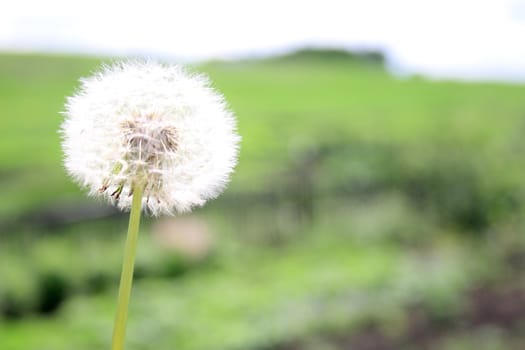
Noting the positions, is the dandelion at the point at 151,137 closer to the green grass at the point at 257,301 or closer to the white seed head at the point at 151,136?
the white seed head at the point at 151,136

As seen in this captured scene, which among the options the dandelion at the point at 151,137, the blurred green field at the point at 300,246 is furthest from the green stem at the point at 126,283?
the blurred green field at the point at 300,246

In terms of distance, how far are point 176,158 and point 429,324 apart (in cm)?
523

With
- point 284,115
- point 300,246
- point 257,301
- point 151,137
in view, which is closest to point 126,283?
point 151,137

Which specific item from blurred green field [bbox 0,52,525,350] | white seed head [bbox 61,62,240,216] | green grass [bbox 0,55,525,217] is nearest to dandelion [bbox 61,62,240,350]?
white seed head [bbox 61,62,240,216]

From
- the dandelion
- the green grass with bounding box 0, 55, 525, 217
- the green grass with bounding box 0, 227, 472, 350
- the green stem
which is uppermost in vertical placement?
the dandelion

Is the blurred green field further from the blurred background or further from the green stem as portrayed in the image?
the green stem

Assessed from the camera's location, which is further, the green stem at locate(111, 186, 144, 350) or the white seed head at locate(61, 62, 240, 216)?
the white seed head at locate(61, 62, 240, 216)

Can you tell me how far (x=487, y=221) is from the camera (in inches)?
323

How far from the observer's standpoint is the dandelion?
0.75 meters

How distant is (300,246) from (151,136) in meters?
7.08

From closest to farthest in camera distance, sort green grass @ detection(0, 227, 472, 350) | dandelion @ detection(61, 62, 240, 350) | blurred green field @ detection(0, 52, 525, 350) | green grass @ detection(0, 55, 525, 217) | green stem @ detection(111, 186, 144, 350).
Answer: green stem @ detection(111, 186, 144, 350) → dandelion @ detection(61, 62, 240, 350) → green grass @ detection(0, 227, 472, 350) → blurred green field @ detection(0, 52, 525, 350) → green grass @ detection(0, 55, 525, 217)

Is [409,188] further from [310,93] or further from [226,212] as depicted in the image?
[310,93]

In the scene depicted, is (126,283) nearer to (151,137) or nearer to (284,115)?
(151,137)

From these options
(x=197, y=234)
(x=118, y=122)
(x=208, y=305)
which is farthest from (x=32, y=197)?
(x=118, y=122)
